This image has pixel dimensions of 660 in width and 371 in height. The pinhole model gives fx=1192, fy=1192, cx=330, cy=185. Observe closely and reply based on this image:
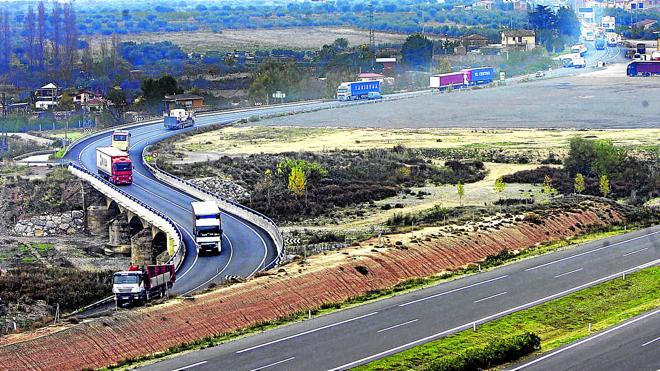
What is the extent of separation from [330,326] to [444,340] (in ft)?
12.7

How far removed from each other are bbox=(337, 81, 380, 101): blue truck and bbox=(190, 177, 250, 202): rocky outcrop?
61.3 m

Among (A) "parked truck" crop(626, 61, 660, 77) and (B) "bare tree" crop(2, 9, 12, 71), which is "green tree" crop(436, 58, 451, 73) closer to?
(A) "parked truck" crop(626, 61, 660, 77)

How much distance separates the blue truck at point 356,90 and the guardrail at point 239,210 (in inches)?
2466

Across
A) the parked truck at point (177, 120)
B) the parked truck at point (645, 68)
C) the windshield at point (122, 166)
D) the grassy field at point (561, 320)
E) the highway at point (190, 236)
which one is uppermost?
the parked truck at point (645, 68)

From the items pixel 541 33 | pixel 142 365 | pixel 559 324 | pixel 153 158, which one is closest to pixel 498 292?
pixel 559 324

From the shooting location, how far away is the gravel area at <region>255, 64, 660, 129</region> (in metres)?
111

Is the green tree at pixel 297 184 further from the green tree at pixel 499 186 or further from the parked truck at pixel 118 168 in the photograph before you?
the green tree at pixel 499 186

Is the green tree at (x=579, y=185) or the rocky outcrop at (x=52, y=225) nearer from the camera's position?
the rocky outcrop at (x=52, y=225)

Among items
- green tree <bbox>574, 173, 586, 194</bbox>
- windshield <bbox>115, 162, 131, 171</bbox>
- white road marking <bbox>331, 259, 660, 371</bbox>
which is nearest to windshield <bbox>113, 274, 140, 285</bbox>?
white road marking <bbox>331, 259, 660, 371</bbox>

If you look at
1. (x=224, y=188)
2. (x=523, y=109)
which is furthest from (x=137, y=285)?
(x=523, y=109)

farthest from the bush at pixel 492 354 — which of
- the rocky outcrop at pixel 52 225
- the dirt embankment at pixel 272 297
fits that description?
the rocky outcrop at pixel 52 225

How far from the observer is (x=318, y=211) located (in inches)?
2608

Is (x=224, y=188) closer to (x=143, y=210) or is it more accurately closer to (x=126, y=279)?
(x=143, y=210)

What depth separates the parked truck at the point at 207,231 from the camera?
1975 inches
